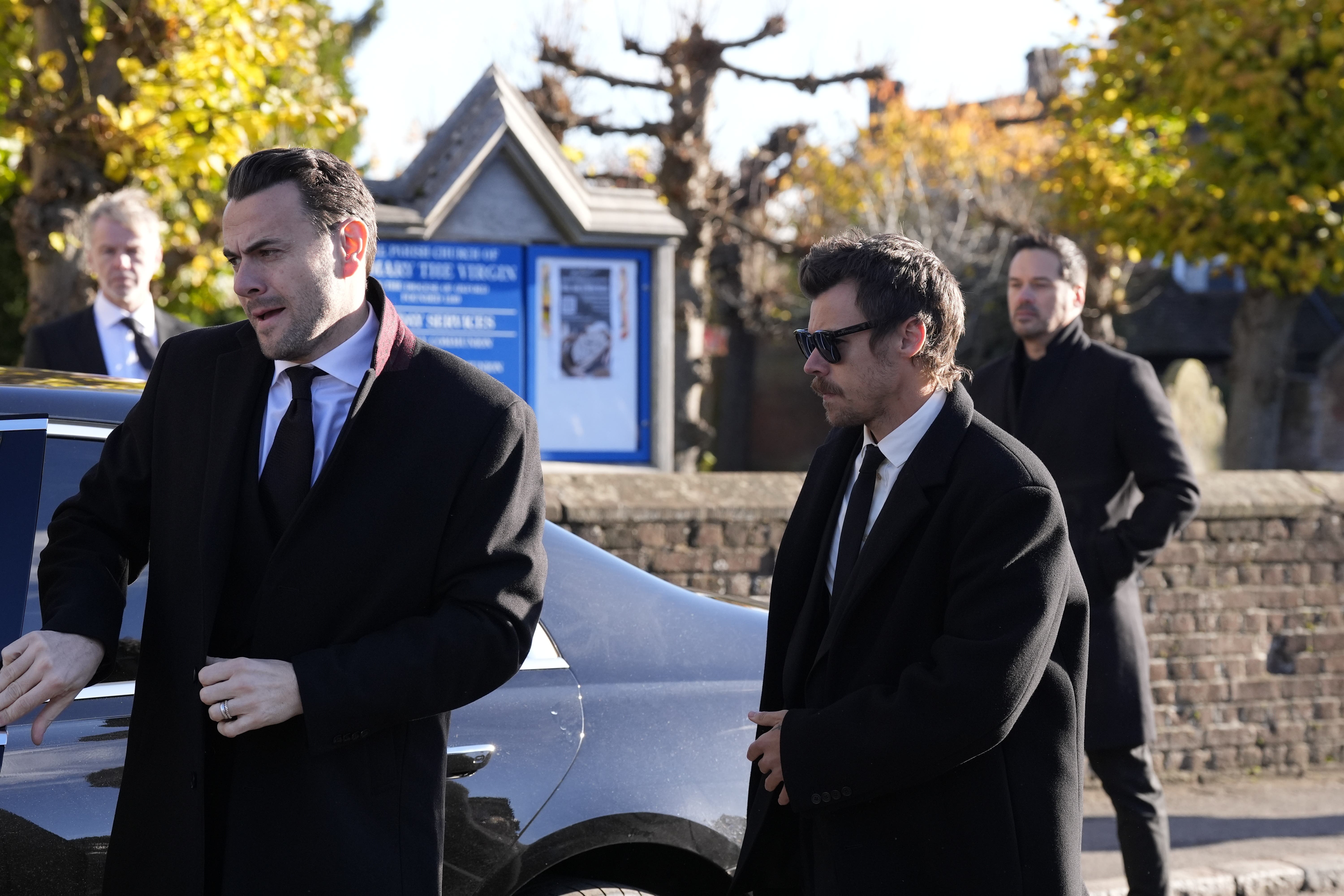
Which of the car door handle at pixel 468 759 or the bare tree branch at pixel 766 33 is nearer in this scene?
the car door handle at pixel 468 759

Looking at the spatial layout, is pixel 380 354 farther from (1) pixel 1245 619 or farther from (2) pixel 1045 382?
(1) pixel 1245 619

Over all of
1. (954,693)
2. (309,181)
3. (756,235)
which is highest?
(756,235)

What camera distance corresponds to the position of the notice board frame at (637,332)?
663cm

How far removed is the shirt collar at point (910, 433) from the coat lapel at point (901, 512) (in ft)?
0.12

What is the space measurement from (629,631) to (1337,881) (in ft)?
12.3

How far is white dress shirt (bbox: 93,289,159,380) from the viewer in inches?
183

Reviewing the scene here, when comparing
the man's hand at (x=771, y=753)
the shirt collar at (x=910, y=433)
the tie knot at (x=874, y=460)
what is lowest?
the man's hand at (x=771, y=753)

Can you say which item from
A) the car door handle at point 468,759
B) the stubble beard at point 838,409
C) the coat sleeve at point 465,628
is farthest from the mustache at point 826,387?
the car door handle at point 468,759

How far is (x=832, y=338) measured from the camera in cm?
234

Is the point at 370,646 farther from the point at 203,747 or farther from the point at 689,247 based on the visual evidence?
the point at 689,247

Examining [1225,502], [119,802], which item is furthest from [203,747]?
[1225,502]

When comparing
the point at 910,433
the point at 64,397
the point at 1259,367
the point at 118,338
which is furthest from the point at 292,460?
the point at 1259,367

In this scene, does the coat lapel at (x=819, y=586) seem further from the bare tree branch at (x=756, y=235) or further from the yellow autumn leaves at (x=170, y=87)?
the bare tree branch at (x=756, y=235)

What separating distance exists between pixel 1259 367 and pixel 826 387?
12534mm
